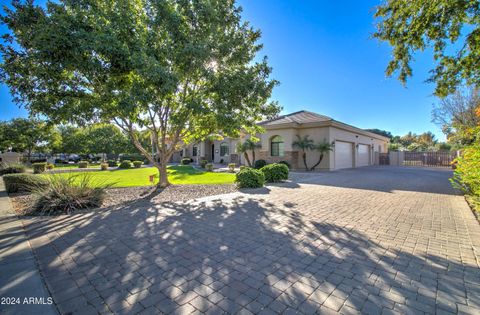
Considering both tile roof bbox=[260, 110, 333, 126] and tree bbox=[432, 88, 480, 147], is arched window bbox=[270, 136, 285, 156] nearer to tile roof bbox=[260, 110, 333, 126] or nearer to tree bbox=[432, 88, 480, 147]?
tile roof bbox=[260, 110, 333, 126]

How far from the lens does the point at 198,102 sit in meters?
7.83

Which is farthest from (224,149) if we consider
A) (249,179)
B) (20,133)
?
(20,133)

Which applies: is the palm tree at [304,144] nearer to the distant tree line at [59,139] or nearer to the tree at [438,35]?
the tree at [438,35]

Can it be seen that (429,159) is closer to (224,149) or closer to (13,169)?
(224,149)

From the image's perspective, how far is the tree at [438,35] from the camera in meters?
5.52

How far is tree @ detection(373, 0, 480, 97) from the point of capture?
18.1 feet

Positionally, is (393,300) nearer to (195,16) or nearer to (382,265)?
(382,265)

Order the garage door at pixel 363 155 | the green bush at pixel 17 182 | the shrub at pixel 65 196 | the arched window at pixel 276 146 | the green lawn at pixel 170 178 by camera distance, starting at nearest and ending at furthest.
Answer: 1. the shrub at pixel 65 196
2. the green bush at pixel 17 182
3. the green lawn at pixel 170 178
4. the arched window at pixel 276 146
5. the garage door at pixel 363 155

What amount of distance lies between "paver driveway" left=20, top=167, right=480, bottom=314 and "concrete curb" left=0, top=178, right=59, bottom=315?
115mm

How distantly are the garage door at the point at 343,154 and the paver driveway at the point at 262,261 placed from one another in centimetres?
1357

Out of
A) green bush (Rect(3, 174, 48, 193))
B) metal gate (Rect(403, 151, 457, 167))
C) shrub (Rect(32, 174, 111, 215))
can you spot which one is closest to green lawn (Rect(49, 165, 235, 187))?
green bush (Rect(3, 174, 48, 193))

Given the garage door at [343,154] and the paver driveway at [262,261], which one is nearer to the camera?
the paver driveway at [262,261]

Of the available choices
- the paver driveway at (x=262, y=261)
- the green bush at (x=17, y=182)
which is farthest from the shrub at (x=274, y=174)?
the green bush at (x=17, y=182)

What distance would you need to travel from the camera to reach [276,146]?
19.7 m
